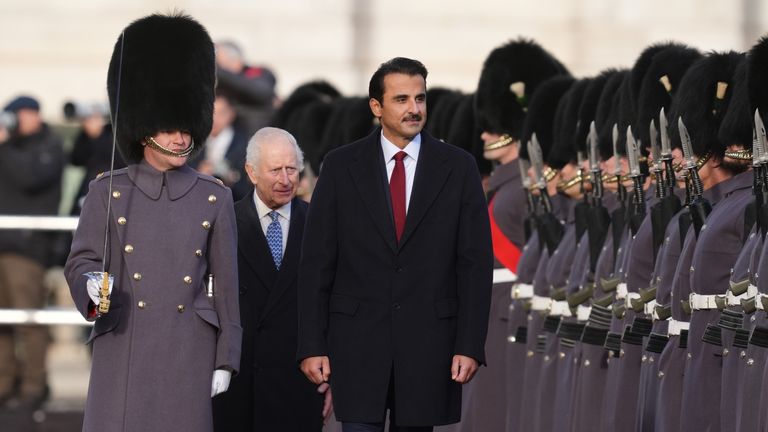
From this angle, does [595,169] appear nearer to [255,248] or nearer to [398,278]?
[255,248]

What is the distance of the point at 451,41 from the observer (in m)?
24.3

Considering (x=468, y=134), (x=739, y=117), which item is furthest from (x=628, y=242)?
(x=468, y=134)

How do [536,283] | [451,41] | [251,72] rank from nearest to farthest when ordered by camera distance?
[536,283] → [251,72] → [451,41]

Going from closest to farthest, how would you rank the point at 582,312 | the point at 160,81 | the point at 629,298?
the point at 160,81, the point at 629,298, the point at 582,312

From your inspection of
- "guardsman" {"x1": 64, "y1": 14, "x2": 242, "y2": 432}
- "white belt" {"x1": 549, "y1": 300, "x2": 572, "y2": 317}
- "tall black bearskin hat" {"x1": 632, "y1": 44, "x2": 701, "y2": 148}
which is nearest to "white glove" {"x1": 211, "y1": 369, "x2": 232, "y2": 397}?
"guardsman" {"x1": 64, "y1": 14, "x2": 242, "y2": 432}

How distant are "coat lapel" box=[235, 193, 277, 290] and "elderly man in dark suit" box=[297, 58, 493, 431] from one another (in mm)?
1231

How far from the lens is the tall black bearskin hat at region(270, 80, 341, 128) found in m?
15.7

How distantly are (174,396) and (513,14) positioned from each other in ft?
56.7

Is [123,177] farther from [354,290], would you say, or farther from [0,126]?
[0,126]

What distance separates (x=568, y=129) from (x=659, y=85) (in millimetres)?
1059

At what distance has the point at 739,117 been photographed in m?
8.22

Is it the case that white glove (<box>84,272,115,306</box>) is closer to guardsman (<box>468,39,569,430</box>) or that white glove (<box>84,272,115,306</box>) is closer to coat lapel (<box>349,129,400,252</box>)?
coat lapel (<box>349,129,400,252</box>)

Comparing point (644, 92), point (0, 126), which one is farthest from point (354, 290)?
point (0, 126)

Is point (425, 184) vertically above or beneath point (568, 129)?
beneath
